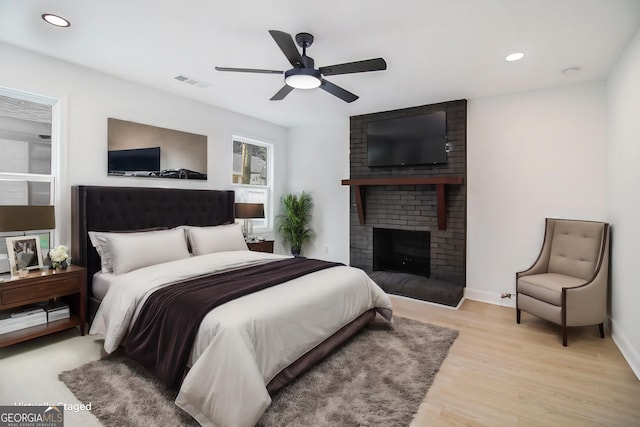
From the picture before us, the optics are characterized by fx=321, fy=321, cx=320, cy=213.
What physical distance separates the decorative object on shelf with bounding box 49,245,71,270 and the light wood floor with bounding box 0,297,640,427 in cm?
66

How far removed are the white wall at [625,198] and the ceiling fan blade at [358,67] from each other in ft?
6.80

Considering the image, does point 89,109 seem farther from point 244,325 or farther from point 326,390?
point 326,390

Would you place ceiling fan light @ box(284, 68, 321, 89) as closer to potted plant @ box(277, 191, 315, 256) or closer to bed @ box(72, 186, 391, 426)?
bed @ box(72, 186, 391, 426)

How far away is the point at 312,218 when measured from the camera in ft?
18.8

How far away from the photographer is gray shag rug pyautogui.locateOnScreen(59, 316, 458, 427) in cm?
193

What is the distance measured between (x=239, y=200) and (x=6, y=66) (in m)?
3.00

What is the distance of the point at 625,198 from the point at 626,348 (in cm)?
129

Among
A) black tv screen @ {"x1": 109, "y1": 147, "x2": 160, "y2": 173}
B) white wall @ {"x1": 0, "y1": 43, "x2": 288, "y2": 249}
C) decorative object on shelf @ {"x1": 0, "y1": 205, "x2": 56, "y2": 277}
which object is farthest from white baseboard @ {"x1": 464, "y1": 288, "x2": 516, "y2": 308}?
decorative object on shelf @ {"x1": 0, "y1": 205, "x2": 56, "y2": 277}

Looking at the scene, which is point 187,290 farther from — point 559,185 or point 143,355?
point 559,185

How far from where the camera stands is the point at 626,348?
8.91ft

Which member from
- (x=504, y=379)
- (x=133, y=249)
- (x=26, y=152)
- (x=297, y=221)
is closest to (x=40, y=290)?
(x=133, y=249)

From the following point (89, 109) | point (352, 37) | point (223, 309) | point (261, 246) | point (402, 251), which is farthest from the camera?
point (402, 251)

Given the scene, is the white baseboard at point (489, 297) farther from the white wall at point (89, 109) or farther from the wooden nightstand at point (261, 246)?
the white wall at point (89, 109)

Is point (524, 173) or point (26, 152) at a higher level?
point (26, 152)
